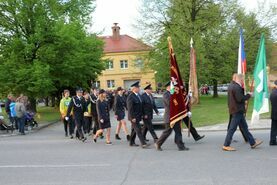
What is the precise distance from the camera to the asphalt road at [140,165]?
25.5 ft

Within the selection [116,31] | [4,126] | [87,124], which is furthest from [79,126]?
[116,31]

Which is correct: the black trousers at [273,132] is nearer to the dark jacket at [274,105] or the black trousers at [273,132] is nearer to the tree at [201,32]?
the dark jacket at [274,105]

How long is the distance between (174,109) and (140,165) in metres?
2.53

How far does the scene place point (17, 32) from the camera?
97.0 ft

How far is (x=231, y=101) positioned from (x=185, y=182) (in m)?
4.05

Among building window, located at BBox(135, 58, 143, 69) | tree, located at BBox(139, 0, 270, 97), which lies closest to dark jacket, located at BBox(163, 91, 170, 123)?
tree, located at BBox(139, 0, 270, 97)

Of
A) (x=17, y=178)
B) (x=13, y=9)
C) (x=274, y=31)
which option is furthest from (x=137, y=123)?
(x=274, y=31)

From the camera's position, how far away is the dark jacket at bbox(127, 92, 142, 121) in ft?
40.2

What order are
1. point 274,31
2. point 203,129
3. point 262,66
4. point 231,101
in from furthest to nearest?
point 274,31
point 203,129
point 262,66
point 231,101

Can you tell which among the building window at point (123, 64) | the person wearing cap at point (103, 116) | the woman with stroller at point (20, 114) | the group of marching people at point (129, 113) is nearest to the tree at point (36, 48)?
the woman with stroller at point (20, 114)

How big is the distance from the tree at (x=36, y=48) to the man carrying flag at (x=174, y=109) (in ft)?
54.9

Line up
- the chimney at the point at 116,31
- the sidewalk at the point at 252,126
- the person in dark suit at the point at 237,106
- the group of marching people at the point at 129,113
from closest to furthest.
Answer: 1. the person in dark suit at the point at 237,106
2. the group of marching people at the point at 129,113
3. the sidewalk at the point at 252,126
4. the chimney at the point at 116,31

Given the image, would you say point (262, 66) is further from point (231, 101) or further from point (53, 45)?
point (53, 45)

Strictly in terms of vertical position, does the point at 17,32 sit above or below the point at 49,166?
above
